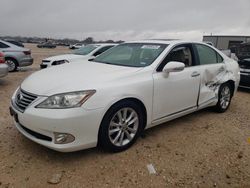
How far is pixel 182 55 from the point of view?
13.2ft

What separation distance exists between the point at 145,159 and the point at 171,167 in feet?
1.14

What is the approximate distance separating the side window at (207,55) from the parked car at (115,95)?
0.02m

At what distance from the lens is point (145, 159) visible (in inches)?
121

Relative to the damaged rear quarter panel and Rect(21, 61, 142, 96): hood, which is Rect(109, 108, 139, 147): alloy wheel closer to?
Rect(21, 61, 142, 96): hood

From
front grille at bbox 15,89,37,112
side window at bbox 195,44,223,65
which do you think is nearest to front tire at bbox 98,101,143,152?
front grille at bbox 15,89,37,112

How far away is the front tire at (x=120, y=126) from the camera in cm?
295

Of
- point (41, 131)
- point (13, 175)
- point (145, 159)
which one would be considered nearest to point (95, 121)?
point (41, 131)

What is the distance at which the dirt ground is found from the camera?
2.65 metres

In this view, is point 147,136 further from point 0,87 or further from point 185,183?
point 0,87

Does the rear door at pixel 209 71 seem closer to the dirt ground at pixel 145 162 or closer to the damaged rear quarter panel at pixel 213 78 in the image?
the damaged rear quarter panel at pixel 213 78

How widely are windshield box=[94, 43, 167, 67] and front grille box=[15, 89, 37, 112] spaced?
4.83 feet

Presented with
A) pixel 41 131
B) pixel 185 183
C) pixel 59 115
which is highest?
pixel 59 115

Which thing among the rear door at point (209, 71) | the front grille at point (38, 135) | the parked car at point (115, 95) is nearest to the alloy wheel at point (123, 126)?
the parked car at point (115, 95)

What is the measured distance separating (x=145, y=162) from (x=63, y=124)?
3.74 ft
